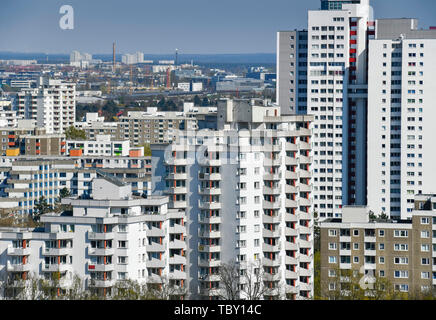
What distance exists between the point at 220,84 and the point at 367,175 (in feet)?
84.3

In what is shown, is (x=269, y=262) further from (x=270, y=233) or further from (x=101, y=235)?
(x=101, y=235)

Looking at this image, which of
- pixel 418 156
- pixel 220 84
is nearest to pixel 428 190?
pixel 418 156

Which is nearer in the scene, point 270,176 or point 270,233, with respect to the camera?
point 270,233

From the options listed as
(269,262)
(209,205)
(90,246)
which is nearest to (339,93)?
(269,262)

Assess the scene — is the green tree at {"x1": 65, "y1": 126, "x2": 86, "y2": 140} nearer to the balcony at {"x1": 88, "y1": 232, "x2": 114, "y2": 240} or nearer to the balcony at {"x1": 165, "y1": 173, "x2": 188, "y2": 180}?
the balcony at {"x1": 165, "y1": 173, "x2": 188, "y2": 180}

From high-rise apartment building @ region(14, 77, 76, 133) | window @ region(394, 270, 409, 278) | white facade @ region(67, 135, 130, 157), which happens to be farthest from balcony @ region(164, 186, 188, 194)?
high-rise apartment building @ region(14, 77, 76, 133)

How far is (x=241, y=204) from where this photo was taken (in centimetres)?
1177

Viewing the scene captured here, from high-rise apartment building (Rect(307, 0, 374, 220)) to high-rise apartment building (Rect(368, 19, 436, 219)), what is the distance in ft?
1.76

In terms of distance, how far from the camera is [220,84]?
46469 millimetres

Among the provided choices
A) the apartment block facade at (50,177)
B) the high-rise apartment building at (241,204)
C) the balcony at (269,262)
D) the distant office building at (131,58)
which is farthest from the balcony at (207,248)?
the distant office building at (131,58)

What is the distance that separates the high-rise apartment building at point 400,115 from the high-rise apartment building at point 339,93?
1.76 ft

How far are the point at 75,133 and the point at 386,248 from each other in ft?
63.5

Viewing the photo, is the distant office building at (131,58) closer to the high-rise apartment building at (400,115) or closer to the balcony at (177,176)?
the high-rise apartment building at (400,115)

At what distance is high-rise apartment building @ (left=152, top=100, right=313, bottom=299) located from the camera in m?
11.6
